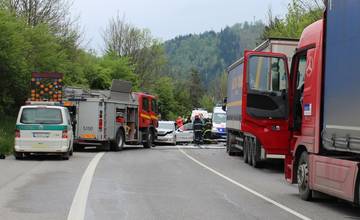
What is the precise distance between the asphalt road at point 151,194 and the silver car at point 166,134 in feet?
52.7

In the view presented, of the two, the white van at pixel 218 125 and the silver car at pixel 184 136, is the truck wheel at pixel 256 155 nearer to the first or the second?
the silver car at pixel 184 136

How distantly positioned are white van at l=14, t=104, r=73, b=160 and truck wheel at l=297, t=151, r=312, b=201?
34.9 ft

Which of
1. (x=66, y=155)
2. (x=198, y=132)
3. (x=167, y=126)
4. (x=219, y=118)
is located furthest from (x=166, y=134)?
(x=66, y=155)

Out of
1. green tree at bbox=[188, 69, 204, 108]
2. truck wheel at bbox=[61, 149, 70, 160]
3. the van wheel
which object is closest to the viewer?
the van wheel

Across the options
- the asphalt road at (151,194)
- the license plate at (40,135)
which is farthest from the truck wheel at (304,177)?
the license plate at (40,135)

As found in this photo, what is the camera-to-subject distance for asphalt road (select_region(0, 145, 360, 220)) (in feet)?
33.7

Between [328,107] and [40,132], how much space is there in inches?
484

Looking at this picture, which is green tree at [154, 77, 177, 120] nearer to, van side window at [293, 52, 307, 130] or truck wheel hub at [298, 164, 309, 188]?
van side window at [293, 52, 307, 130]

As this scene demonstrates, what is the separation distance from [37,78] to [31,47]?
284 inches

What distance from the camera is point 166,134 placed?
36.0 metres

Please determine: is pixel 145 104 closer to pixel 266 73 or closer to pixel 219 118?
pixel 219 118

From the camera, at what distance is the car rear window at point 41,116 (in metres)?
A: 21.3

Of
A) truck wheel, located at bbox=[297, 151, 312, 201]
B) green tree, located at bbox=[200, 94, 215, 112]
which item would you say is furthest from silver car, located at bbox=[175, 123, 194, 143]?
green tree, located at bbox=[200, 94, 215, 112]

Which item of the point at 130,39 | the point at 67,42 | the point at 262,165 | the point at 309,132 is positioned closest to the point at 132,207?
the point at 309,132
